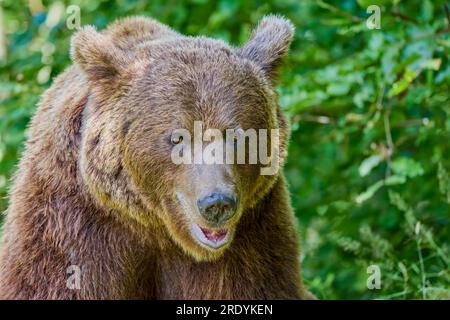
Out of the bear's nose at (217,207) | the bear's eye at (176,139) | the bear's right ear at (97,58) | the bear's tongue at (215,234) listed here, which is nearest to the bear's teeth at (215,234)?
the bear's tongue at (215,234)

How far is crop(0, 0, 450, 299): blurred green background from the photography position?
7.16 meters

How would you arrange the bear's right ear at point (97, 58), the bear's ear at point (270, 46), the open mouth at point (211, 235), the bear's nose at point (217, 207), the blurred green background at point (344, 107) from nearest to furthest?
1. the bear's nose at point (217, 207)
2. the open mouth at point (211, 235)
3. the bear's right ear at point (97, 58)
4. the bear's ear at point (270, 46)
5. the blurred green background at point (344, 107)

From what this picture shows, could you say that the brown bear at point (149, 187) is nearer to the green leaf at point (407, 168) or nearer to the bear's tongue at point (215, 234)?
the bear's tongue at point (215, 234)

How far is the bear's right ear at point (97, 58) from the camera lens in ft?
17.9

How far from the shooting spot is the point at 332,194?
8938mm

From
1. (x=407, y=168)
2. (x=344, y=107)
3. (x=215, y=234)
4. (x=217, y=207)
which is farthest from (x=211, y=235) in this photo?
(x=344, y=107)

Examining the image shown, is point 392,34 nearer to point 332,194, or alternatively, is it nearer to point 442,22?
point 442,22

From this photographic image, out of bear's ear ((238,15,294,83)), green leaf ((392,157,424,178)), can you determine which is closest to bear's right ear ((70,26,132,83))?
bear's ear ((238,15,294,83))

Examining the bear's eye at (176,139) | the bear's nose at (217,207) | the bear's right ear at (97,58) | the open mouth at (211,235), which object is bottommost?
the open mouth at (211,235)

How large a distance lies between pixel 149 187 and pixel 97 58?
2.44ft

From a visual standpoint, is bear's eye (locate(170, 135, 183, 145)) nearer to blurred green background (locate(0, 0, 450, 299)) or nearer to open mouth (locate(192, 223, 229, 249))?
open mouth (locate(192, 223, 229, 249))

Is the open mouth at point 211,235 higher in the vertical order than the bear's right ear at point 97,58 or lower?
lower

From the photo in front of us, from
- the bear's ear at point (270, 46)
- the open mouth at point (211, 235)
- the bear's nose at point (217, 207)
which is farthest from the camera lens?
the bear's ear at point (270, 46)
